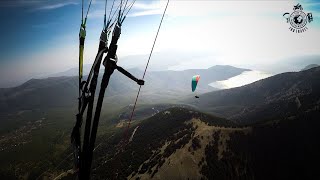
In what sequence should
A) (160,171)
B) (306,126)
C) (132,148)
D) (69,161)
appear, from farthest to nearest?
1. (69,161)
2. (132,148)
3. (306,126)
4. (160,171)

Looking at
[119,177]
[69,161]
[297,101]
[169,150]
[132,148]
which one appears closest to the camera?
[119,177]

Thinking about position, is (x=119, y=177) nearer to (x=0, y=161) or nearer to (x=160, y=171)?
(x=160, y=171)

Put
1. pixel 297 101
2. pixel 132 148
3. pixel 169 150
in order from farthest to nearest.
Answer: pixel 297 101, pixel 132 148, pixel 169 150

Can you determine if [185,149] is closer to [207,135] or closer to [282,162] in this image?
[207,135]

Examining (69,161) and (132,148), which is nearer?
(132,148)

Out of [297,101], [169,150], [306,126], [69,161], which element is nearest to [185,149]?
[169,150]

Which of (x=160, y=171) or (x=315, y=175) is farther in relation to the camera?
(x=315, y=175)

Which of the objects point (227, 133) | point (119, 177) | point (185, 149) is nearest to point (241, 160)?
point (227, 133)

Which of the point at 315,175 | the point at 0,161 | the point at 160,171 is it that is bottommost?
the point at 0,161

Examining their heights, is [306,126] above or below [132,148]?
above
